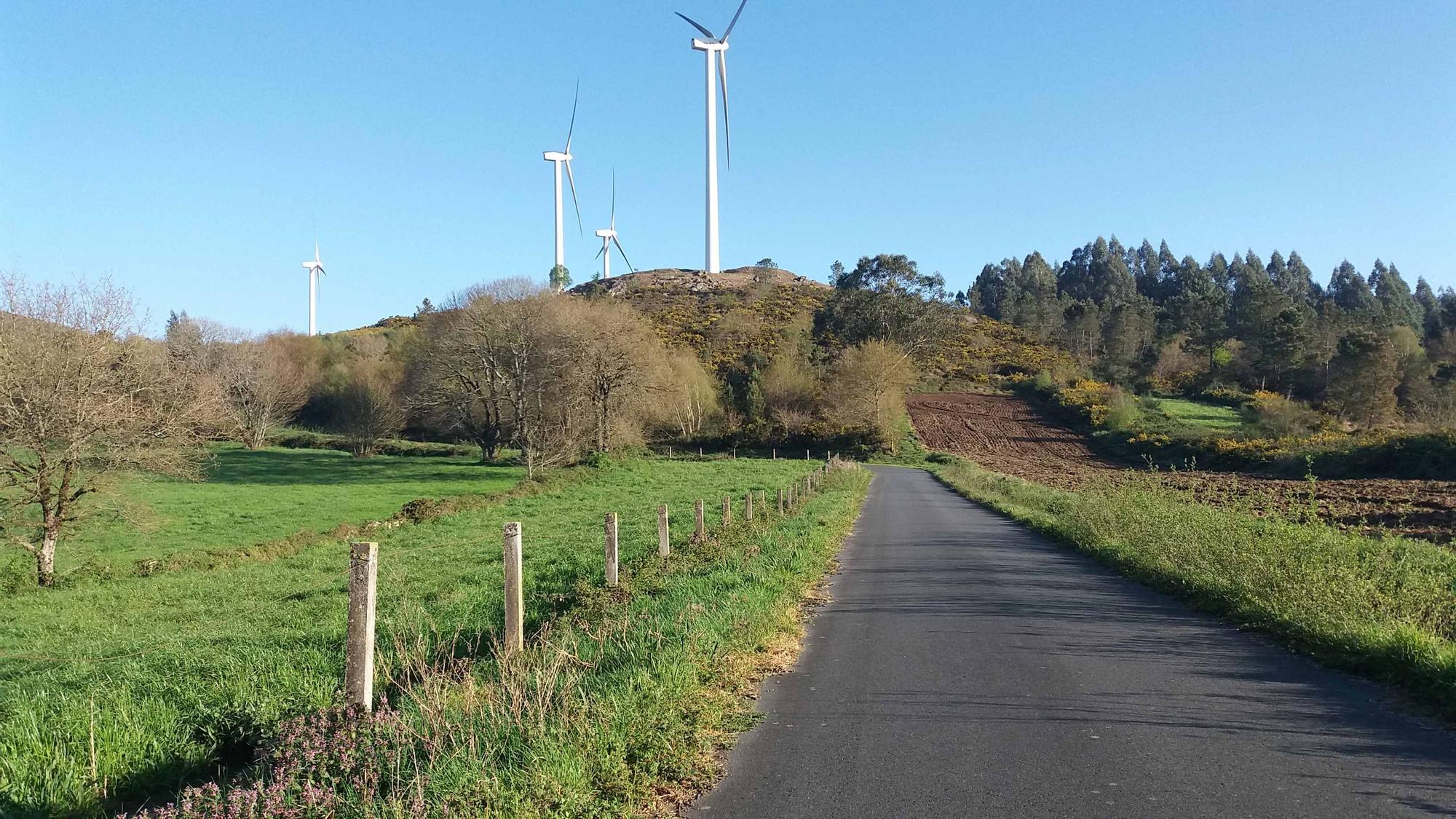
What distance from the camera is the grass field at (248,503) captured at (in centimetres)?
2042

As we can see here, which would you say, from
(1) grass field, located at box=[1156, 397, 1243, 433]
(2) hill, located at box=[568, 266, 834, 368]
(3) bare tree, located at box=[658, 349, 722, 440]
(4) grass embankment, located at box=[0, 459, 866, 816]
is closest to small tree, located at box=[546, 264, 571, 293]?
(2) hill, located at box=[568, 266, 834, 368]

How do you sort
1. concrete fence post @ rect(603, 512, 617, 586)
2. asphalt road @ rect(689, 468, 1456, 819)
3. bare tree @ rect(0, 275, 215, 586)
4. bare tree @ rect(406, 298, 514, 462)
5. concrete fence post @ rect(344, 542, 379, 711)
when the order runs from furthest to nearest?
bare tree @ rect(406, 298, 514, 462), bare tree @ rect(0, 275, 215, 586), concrete fence post @ rect(603, 512, 617, 586), concrete fence post @ rect(344, 542, 379, 711), asphalt road @ rect(689, 468, 1456, 819)

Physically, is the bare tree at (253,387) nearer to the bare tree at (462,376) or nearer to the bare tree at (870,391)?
the bare tree at (462,376)

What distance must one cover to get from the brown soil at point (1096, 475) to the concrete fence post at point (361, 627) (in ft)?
45.2

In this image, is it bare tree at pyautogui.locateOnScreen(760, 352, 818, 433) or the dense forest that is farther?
bare tree at pyautogui.locateOnScreen(760, 352, 818, 433)

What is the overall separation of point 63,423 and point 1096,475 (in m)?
44.3

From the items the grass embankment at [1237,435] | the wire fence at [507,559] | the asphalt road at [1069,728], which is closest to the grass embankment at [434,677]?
the wire fence at [507,559]

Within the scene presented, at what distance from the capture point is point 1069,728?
5559 millimetres

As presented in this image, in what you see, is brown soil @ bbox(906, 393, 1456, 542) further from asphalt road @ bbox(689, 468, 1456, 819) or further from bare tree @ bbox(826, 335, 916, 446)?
asphalt road @ bbox(689, 468, 1456, 819)

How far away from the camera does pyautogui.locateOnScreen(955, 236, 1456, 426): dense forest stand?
210 ft

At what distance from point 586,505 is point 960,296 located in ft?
473

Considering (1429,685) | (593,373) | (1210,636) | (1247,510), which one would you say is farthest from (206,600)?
(593,373)

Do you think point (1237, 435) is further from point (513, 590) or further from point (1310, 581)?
point (513, 590)

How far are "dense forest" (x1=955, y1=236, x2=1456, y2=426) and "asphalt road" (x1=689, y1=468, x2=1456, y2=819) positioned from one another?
5258 cm
